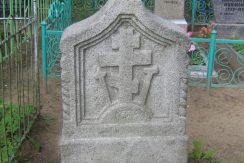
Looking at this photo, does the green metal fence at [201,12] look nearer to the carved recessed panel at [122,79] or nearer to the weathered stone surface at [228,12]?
the weathered stone surface at [228,12]

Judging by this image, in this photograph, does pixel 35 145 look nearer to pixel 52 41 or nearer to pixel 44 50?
pixel 44 50

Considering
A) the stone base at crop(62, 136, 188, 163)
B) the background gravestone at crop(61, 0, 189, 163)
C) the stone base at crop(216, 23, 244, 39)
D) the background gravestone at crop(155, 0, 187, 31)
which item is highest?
the background gravestone at crop(155, 0, 187, 31)

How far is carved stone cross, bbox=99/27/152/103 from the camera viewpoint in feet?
9.39

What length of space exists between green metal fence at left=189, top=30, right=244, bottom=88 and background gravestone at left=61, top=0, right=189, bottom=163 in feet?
8.18

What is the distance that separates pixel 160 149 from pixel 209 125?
1587 millimetres

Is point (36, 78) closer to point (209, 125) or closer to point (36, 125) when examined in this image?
point (36, 125)

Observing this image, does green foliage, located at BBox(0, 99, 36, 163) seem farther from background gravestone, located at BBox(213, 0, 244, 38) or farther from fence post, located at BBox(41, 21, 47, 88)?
background gravestone, located at BBox(213, 0, 244, 38)

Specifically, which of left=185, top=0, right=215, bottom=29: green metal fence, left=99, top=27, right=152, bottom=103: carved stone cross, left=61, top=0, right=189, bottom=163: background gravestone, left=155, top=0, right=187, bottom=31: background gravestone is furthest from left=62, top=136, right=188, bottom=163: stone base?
left=185, top=0, right=215, bottom=29: green metal fence

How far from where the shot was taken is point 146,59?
9.61 ft

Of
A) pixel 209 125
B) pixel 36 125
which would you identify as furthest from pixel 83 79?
pixel 209 125

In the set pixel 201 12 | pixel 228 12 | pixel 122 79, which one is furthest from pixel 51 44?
pixel 201 12

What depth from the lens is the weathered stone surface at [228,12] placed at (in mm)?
8539

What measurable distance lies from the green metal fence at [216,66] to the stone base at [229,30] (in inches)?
68.4

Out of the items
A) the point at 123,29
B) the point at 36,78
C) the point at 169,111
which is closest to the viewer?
the point at 123,29
